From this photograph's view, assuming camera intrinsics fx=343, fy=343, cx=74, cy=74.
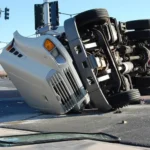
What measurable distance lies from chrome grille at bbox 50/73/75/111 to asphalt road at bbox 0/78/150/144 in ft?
0.63

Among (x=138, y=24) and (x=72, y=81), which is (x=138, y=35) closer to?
(x=138, y=24)

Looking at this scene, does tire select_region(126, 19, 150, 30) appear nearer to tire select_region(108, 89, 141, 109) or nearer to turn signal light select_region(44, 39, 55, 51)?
tire select_region(108, 89, 141, 109)

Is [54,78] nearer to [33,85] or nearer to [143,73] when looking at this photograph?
[33,85]

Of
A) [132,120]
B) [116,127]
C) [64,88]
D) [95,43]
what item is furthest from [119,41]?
[116,127]

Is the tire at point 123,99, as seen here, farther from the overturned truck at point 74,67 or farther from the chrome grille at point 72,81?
the chrome grille at point 72,81

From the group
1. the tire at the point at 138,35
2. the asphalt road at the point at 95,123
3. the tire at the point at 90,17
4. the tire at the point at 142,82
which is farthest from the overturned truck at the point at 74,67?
the tire at the point at 142,82

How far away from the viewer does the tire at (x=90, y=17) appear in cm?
545

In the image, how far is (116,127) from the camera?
4.22 m

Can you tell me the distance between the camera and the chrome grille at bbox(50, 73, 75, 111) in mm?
5219

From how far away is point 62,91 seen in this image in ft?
17.3

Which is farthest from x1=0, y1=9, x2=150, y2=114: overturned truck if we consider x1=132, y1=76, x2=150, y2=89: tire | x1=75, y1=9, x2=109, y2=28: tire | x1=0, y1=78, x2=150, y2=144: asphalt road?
x1=132, y1=76, x2=150, y2=89: tire

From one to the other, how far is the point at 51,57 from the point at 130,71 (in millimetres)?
1978

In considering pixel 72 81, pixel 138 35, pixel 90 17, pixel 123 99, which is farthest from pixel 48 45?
pixel 138 35

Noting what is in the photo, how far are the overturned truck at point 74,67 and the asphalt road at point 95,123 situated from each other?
206mm
